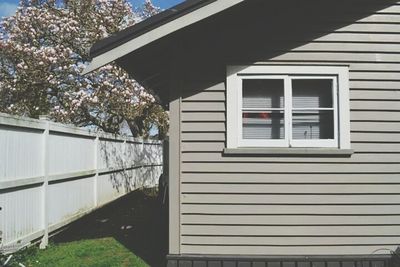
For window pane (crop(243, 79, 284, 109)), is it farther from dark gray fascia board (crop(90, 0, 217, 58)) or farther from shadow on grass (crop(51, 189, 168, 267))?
shadow on grass (crop(51, 189, 168, 267))

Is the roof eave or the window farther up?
the roof eave

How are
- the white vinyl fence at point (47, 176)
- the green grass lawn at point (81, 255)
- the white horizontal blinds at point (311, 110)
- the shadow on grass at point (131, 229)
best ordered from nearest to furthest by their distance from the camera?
the white horizontal blinds at point (311, 110), the white vinyl fence at point (47, 176), the green grass lawn at point (81, 255), the shadow on grass at point (131, 229)

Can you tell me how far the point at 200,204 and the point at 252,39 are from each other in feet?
7.40

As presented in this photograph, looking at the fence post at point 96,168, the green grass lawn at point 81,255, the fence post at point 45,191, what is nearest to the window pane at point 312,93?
the green grass lawn at point 81,255

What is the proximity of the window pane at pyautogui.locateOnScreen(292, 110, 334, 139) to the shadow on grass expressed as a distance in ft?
8.66

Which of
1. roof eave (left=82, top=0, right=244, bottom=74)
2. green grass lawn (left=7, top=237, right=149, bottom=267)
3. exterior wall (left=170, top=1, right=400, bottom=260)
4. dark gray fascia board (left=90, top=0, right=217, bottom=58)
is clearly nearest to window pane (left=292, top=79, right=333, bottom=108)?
exterior wall (left=170, top=1, right=400, bottom=260)

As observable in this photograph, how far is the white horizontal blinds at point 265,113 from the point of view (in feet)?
21.0

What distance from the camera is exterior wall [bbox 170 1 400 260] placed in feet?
20.6

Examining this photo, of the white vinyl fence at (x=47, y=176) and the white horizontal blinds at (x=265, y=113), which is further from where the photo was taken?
the white vinyl fence at (x=47, y=176)

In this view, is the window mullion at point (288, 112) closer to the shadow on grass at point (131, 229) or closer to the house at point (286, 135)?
the house at point (286, 135)

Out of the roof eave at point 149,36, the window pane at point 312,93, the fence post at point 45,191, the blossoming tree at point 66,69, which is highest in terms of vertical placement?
the blossoming tree at point 66,69

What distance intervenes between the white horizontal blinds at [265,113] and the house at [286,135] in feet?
0.04

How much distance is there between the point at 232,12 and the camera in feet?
20.9

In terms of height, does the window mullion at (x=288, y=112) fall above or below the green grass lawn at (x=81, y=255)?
above
